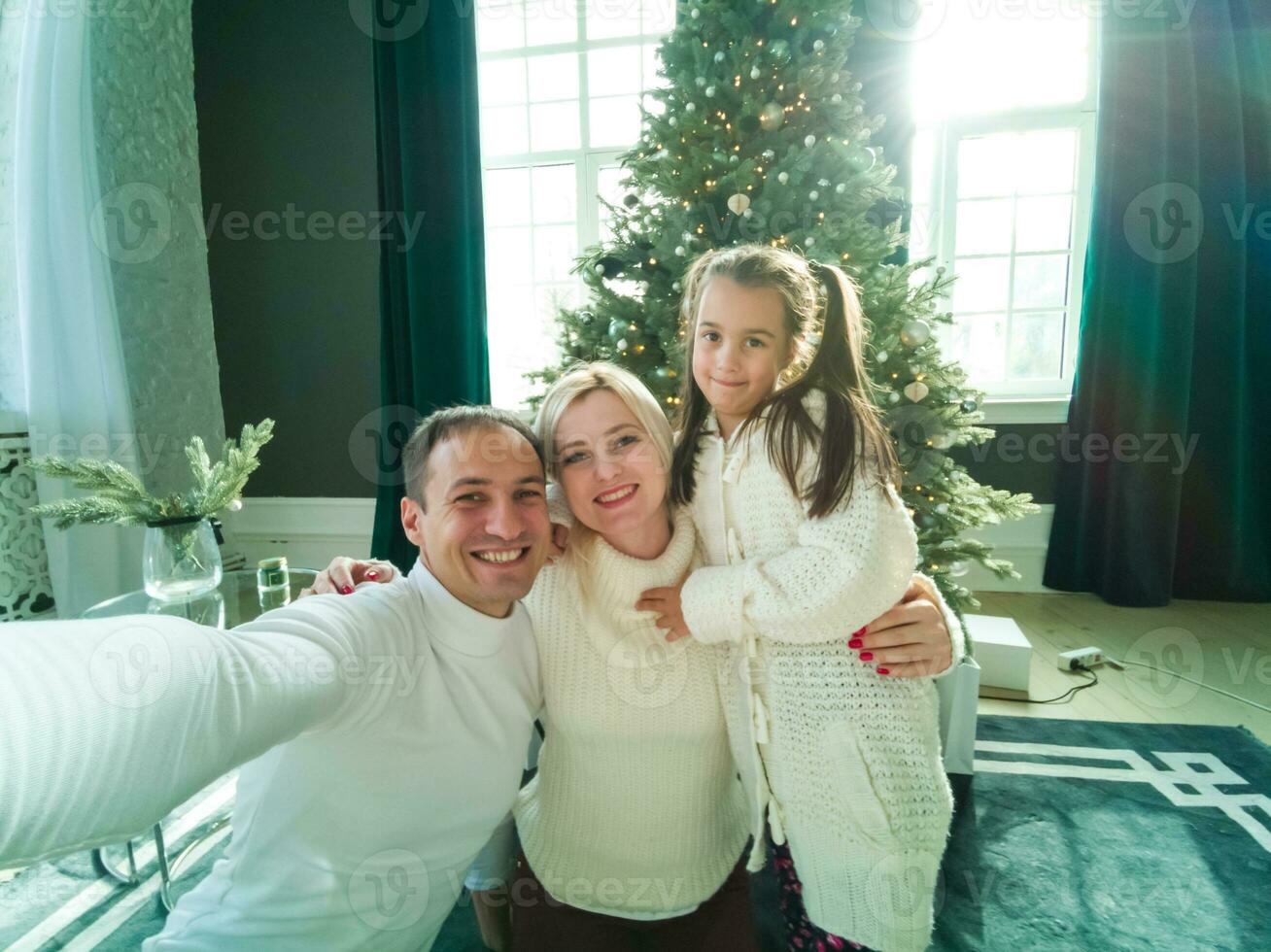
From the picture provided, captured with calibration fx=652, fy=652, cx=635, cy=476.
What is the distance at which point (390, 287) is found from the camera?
3340 millimetres

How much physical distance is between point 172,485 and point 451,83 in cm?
234

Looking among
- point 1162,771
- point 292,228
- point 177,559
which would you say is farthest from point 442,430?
point 292,228

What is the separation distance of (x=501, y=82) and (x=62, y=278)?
2.30 metres

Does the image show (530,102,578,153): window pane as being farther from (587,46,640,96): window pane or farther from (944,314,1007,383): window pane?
(944,314,1007,383): window pane

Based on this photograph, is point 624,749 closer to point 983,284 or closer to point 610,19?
point 983,284

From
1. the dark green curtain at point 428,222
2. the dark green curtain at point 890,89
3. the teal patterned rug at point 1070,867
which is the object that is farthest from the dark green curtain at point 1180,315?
the dark green curtain at point 428,222

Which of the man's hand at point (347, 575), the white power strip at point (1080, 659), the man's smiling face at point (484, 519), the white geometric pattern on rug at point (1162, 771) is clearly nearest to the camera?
the man's smiling face at point (484, 519)

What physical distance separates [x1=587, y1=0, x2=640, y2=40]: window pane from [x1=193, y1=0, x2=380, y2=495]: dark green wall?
1.18 meters

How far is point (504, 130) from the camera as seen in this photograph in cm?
364

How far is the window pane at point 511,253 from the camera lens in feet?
12.1

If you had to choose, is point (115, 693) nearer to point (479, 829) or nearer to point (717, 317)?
point (479, 829)

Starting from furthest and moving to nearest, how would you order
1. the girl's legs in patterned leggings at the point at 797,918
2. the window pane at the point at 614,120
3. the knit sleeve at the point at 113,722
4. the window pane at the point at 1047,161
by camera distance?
the window pane at the point at 614,120 < the window pane at the point at 1047,161 < the girl's legs in patterned leggings at the point at 797,918 < the knit sleeve at the point at 113,722

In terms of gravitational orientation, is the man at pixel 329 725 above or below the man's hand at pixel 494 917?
above

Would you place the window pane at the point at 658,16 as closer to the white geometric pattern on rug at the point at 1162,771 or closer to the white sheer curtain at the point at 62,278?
the white sheer curtain at the point at 62,278
